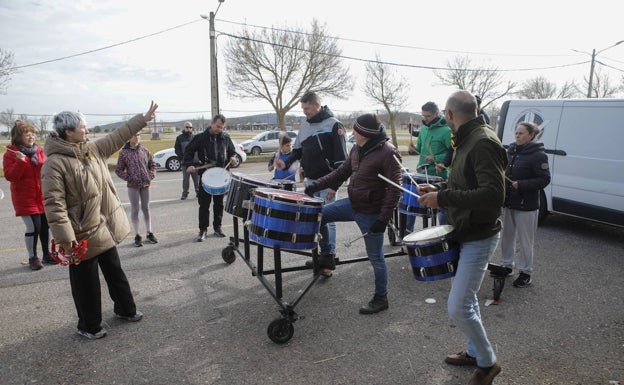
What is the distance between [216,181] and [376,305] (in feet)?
10.6

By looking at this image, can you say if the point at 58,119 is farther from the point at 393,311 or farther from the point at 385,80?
the point at 385,80

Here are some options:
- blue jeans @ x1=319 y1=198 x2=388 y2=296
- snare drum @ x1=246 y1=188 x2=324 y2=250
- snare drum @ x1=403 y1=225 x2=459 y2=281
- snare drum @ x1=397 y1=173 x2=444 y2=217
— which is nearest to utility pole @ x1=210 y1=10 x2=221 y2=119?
snare drum @ x1=397 y1=173 x2=444 y2=217

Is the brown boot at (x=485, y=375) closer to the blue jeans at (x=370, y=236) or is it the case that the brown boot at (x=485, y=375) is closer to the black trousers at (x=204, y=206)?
the blue jeans at (x=370, y=236)

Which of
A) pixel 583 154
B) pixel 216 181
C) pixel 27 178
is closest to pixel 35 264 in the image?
pixel 27 178

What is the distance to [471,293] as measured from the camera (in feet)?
9.49

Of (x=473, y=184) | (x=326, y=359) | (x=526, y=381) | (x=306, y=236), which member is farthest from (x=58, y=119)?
(x=526, y=381)

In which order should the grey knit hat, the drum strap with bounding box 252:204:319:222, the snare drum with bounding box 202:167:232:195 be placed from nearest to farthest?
the drum strap with bounding box 252:204:319:222 → the grey knit hat → the snare drum with bounding box 202:167:232:195

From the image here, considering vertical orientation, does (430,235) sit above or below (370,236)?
above

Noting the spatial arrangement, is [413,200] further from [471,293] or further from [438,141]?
[471,293]

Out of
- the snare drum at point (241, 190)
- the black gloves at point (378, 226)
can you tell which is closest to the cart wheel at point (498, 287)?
the black gloves at point (378, 226)

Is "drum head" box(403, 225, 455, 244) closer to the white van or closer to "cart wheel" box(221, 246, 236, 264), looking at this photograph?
"cart wheel" box(221, 246, 236, 264)

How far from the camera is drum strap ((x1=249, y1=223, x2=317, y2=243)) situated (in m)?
3.60

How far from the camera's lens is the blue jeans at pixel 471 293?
113 inches

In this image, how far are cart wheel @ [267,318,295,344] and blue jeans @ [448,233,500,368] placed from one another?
140cm
